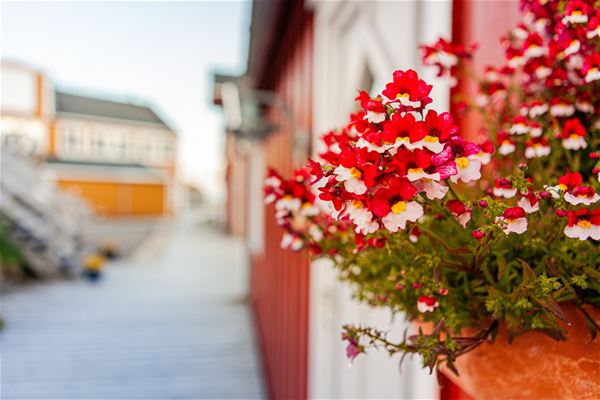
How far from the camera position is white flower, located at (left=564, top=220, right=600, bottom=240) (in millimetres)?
353

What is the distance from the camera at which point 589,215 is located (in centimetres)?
36

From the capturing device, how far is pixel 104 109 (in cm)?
1945

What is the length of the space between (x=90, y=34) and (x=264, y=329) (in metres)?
2.46

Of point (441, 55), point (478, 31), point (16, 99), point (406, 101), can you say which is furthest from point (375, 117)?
point (16, 99)

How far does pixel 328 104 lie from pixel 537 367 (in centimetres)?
128

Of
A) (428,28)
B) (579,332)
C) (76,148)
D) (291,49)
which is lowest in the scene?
(579,332)

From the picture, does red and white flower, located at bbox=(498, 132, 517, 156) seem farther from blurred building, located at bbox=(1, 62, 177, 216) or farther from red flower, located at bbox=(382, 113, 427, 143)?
blurred building, located at bbox=(1, 62, 177, 216)

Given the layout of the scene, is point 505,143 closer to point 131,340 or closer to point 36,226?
point 131,340

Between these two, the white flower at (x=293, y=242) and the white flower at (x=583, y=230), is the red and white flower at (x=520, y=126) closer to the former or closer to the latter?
the white flower at (x=583, y=230)

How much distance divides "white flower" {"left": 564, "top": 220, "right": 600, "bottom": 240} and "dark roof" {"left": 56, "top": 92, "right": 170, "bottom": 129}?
1869cm

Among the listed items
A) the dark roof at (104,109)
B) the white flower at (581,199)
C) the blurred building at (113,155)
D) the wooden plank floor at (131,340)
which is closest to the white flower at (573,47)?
the white flower at (581,199)

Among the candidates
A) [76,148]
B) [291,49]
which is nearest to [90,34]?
[291,49]

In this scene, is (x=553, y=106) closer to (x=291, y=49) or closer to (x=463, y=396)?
(x=463, y=396)

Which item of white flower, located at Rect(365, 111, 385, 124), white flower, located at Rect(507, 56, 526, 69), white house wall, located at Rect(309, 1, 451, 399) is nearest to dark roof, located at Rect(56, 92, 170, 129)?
white house wall, located at Rect(309, 1, 451, 399)
